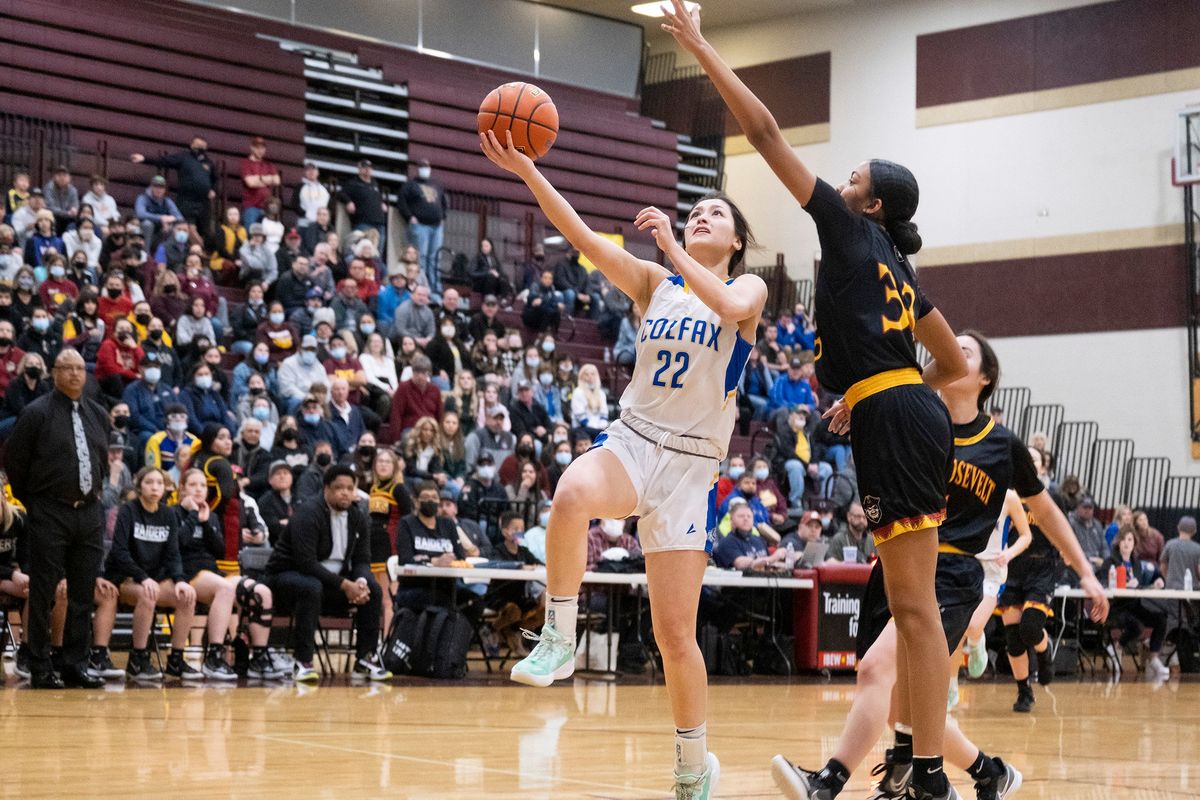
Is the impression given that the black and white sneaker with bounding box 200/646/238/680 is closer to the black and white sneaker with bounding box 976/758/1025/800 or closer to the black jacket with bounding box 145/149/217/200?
the black and white sneaker with bounding box 976/758/1025/800

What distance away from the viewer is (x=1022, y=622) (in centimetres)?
1162

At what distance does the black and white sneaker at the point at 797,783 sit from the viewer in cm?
473

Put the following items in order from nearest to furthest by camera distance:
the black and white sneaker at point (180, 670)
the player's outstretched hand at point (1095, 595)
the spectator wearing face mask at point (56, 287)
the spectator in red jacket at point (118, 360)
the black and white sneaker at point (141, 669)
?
the player's outstretched hand at point (1095, 595)
the black and white sneaker at point (141, 669)
the black and white sneaker at point (180, 670)
the spectator in red jacket at point (118, 360)
the spectator wearing face mask at point (56, 287)

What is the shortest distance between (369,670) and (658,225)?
7.81 metres

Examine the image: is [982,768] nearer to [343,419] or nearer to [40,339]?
[343,419]

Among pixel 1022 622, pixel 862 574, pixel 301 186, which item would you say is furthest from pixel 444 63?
pixel 1022 622

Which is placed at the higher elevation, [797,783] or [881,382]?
[881,382]

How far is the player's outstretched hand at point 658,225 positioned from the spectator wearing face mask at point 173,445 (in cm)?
876

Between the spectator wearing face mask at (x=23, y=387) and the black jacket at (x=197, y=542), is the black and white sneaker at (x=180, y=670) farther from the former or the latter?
the spectator wearing face mask at (x=23, y=387)

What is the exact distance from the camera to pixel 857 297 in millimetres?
4625

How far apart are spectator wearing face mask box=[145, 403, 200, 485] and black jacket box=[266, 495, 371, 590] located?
1.67 meters

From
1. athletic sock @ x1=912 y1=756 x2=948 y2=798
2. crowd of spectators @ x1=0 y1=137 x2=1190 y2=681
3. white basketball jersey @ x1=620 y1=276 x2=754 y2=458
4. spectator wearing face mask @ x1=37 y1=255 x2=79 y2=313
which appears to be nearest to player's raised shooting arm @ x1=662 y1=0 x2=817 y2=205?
white basketball jersey @ x1=620 y1=276 x2=754 y2=458

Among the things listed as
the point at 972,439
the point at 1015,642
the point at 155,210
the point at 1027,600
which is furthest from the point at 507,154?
the point at 155,210

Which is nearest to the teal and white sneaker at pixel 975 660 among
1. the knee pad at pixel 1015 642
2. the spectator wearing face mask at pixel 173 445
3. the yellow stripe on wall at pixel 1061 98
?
the knee pad at pixel 1015 642
